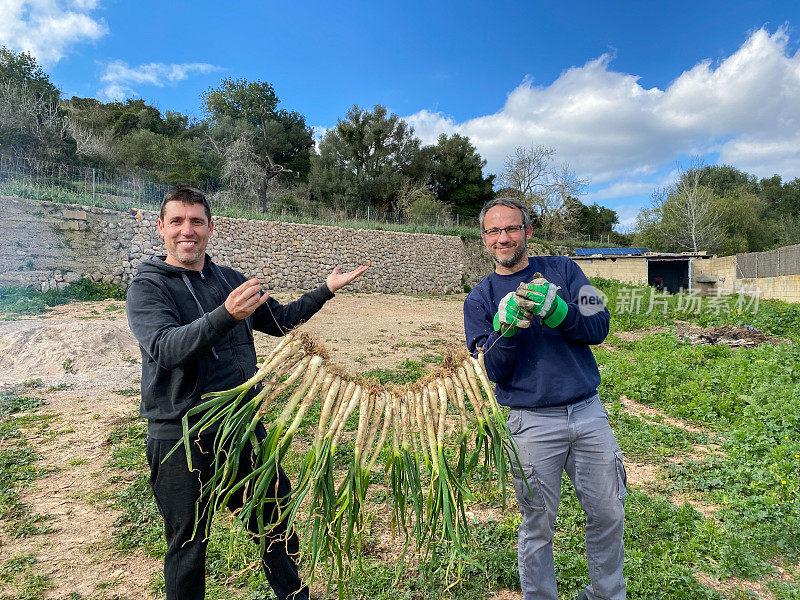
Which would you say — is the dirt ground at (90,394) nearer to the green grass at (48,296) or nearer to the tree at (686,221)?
the green grass at (48,296)

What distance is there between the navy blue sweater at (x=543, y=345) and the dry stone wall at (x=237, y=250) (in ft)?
32.9

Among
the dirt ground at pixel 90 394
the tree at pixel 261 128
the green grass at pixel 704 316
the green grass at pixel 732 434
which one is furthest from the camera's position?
the tree at pixel 261 128

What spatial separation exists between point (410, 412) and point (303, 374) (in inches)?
19.4

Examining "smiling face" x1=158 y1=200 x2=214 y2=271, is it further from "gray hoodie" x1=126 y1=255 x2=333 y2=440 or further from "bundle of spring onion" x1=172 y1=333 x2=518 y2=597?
"bundle of spring onion" x1=172 y1=333 x2=518 y2=597

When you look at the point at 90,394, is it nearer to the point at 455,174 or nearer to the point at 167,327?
the point at 167,327

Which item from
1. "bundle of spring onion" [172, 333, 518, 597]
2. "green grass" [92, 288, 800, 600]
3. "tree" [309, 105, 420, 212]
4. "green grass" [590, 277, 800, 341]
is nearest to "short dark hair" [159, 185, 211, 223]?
"bundle of spring onion" [172, 333, 518, 597]

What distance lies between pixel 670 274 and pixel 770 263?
12.8 ft

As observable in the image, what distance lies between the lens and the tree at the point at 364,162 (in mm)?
28500

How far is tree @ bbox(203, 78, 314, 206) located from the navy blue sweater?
2780cm

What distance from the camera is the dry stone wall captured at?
11.5 meters

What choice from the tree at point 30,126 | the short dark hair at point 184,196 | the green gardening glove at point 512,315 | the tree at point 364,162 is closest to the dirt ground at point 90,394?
the green gardening glove at point 512,315

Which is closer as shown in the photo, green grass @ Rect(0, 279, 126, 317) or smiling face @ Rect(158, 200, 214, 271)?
smiling face @ Rect(158, 200, 214, 271)

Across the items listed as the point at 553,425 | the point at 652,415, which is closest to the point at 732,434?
the point at 652,415

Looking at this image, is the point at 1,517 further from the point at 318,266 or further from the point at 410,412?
the point at 318,266
